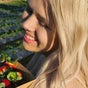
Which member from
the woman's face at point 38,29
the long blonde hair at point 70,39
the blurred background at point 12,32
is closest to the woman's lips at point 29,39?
the woman's face at point 38,29

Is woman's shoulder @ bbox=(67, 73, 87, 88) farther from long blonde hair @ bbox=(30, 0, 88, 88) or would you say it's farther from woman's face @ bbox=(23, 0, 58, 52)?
woman's face @ bbox=(23, 0, 58, 52)

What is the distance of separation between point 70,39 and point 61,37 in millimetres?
46

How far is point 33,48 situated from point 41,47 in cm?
6

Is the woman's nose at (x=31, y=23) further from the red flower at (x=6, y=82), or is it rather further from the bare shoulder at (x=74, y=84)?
the red flower at (x=6, y=82)

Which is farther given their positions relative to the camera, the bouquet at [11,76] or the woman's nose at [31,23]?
the bouquet at [11,76]

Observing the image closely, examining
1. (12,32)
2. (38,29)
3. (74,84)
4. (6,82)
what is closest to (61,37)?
(38,29)

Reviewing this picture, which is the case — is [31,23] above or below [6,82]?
above

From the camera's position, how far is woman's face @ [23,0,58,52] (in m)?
1.36

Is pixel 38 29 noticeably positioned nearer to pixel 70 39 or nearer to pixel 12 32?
pixel 70 39

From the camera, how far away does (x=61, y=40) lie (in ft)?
4.34

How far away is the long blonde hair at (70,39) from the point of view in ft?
4.13

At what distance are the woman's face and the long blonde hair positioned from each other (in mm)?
62

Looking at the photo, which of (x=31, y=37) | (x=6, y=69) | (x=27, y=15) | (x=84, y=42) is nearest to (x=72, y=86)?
(x=84, y=42)

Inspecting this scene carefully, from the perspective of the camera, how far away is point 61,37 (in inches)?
51.7
